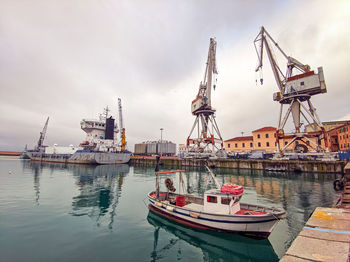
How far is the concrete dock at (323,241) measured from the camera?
15.0 feet

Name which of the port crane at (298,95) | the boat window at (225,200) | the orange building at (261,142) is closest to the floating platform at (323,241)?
the boat window at (225,200)

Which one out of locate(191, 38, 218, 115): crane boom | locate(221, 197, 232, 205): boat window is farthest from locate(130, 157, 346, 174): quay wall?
locate(221, 197, 232, 205): boat window

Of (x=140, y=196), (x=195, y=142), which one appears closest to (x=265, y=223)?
(x=140, y=196)

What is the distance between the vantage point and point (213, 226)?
11.3 metres

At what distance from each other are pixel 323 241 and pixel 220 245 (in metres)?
5.99

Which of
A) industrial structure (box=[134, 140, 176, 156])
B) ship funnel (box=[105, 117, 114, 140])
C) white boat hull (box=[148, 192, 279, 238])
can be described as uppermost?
ship funnel (box=[105, 117, 114, 140])

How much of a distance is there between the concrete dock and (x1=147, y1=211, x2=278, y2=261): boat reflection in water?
342 cm

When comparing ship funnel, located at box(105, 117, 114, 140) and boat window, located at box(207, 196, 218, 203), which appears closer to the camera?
boat window, located at box(207, 196, 218, 203)

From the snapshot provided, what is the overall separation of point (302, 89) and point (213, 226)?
4868 cm

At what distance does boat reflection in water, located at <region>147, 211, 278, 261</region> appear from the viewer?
29.3 feet

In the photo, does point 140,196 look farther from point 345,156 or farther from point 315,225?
point 345,156

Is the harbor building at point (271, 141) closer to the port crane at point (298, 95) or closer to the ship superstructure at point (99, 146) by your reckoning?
the port crane at point (298, 95)

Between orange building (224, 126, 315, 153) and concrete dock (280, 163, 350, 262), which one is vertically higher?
orange building (224, 126, 315, 153)

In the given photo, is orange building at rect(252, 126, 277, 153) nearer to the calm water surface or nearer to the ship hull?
the calm water surface
